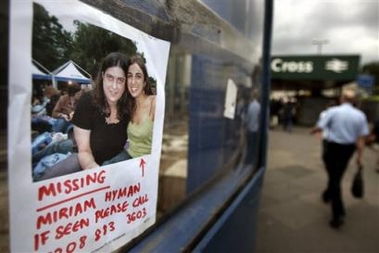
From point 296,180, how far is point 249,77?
16.5 ft

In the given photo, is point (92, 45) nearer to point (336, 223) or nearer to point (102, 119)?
point (102, 119)

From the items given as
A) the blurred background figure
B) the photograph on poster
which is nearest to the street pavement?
the blurred background figure

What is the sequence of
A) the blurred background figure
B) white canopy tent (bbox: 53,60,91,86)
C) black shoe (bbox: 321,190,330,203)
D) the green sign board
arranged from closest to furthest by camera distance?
white canopy tent (bbox: 53,60,91,86) → the blurred background figure → black shoe (bbox: 321,190,330,203) → the green sign board

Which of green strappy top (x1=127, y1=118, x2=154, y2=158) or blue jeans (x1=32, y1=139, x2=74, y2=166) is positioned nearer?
blue jeans (x1=32, y1=139, x2=74, y2=166)

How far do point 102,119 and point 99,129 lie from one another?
30 millimetres

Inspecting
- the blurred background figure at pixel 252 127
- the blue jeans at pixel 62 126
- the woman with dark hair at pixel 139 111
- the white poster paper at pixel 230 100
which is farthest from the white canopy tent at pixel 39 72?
the blurred background figure at pixel 252 127

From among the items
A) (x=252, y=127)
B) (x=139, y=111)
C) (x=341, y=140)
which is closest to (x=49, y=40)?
(x=139, y=111)

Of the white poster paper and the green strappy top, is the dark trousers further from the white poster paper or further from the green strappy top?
the green strappy top

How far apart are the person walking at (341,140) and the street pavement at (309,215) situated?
0.30 m

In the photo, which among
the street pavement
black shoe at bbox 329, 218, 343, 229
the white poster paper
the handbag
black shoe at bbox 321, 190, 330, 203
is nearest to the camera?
the white poster paper

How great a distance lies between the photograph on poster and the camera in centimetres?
103

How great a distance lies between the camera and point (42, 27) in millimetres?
1009

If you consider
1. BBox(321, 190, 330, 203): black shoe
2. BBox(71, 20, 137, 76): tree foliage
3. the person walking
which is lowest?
BBox(321, 190, 330, 203): black shoe

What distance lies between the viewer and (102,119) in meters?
1.27
